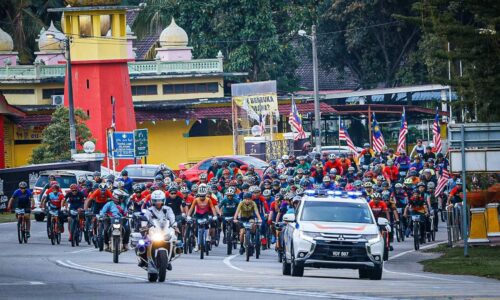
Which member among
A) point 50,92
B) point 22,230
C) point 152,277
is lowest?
point 152,277

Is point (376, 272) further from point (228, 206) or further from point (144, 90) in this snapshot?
point (144, 90)

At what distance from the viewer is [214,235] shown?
1625 inches

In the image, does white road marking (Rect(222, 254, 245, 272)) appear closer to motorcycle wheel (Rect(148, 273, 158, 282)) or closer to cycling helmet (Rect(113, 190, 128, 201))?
cycling helmet (Rect(113, 190, 128, 201))

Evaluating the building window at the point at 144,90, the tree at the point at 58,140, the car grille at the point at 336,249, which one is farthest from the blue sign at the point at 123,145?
the car grille at the point at 336,249

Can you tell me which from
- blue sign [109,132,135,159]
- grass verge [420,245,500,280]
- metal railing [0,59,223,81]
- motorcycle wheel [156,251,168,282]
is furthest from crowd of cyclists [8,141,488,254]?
metal railing [0,59,223,81]

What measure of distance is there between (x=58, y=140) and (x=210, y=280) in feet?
145

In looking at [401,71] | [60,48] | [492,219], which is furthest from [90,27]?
[492,219]

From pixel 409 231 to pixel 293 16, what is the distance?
4796cm

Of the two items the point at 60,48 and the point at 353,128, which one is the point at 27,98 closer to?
the point at 60,48

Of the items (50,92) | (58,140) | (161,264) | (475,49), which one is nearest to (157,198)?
(161,264)

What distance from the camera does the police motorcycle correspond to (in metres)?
28.4

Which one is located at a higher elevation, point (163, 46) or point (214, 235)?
point (163, 46)

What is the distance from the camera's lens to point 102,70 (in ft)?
256

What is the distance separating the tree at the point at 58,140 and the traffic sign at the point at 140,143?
8.06 meters
